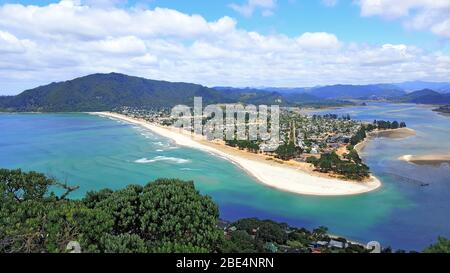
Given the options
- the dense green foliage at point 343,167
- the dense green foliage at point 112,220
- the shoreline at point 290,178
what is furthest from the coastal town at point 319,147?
the dense green foliage at point 112,220

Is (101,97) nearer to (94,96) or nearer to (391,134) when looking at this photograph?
(94,96)

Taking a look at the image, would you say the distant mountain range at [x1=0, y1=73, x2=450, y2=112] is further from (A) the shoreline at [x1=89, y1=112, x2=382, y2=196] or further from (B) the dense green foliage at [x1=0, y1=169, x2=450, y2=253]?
(B) the dense green foliage at [x1=0, y1=169, x2=450, y2=253]

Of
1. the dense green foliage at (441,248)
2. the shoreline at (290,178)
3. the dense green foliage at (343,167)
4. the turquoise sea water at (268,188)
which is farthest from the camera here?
the dense green foliage at (343,167)

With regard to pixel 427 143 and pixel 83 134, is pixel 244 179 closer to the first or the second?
pixel 427 143

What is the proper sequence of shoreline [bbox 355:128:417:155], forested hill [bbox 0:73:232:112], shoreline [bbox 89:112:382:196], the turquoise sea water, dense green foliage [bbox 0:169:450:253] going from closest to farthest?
dense green foliage [bbox 0:169:450:253] < the turquoise sea water < shoreline [bbox 89:112:382:196] < shoreline [bbox 355:128:417:155] < forested hill [bbox 0:73:232:112]

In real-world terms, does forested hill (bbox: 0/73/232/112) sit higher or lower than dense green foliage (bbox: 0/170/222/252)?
higher

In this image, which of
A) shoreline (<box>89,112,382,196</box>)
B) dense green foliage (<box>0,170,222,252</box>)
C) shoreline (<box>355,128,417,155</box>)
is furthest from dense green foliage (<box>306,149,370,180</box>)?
dense green foliage (<box>0,170,222,252</box>)

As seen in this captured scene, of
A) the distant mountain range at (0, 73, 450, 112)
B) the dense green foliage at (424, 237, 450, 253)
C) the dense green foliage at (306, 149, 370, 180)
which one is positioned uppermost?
the distant mountain range at (0, 73, 450, 112)

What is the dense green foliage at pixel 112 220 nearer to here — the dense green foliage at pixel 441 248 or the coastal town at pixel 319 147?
the dense green foliage at pixel 441 248
